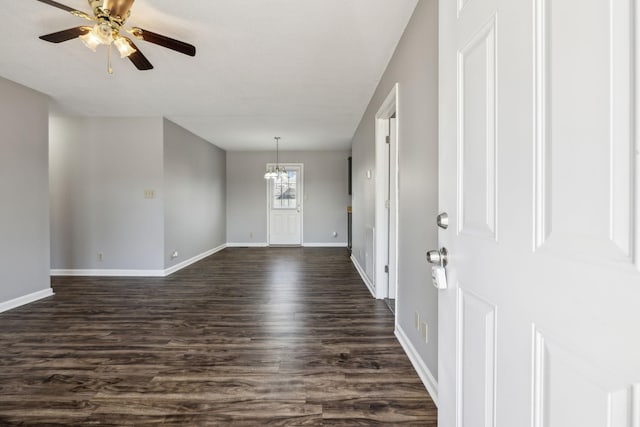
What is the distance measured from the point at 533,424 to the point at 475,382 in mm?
218

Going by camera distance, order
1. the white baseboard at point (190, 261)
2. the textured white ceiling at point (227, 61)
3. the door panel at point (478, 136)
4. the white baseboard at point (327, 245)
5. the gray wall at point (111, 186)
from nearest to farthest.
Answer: the door panel at point (478, 136) → the textured white ceiling at point (227, 61) → the gray wall at point (111, 186) → the white baseboard at point (190, 261) → the white baseboard at point (327, 245)

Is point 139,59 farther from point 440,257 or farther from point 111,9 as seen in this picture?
Result: point 440,257

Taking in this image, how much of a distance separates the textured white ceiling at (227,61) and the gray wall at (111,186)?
0.34 m

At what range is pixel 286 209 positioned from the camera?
802 centimetres

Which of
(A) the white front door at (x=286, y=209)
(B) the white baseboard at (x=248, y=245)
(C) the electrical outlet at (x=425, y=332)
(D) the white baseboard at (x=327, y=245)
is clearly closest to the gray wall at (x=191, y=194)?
(B) the white baseboard at (x=248, y=245)

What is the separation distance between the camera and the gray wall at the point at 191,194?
4.96 m

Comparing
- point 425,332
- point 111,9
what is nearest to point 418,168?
point 425,332

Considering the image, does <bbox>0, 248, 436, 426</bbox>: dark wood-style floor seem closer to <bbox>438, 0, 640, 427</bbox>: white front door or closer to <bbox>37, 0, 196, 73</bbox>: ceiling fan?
Result: <bbox>438, 0, 640, 427</bbox>: white front door

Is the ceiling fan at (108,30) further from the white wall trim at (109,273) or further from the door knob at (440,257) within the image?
the white wall trim at (109,273)

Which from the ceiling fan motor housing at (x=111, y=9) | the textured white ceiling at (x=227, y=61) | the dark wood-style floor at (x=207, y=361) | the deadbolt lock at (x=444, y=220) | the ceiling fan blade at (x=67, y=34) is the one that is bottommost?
the dark wood-style floor at (x=207, y=361)

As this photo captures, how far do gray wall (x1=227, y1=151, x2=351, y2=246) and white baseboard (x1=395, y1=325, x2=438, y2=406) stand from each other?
5543 mm

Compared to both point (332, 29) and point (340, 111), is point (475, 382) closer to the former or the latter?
point (332, 29)

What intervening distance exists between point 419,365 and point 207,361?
145 cm

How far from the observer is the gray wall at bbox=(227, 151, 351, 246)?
7.97 m
